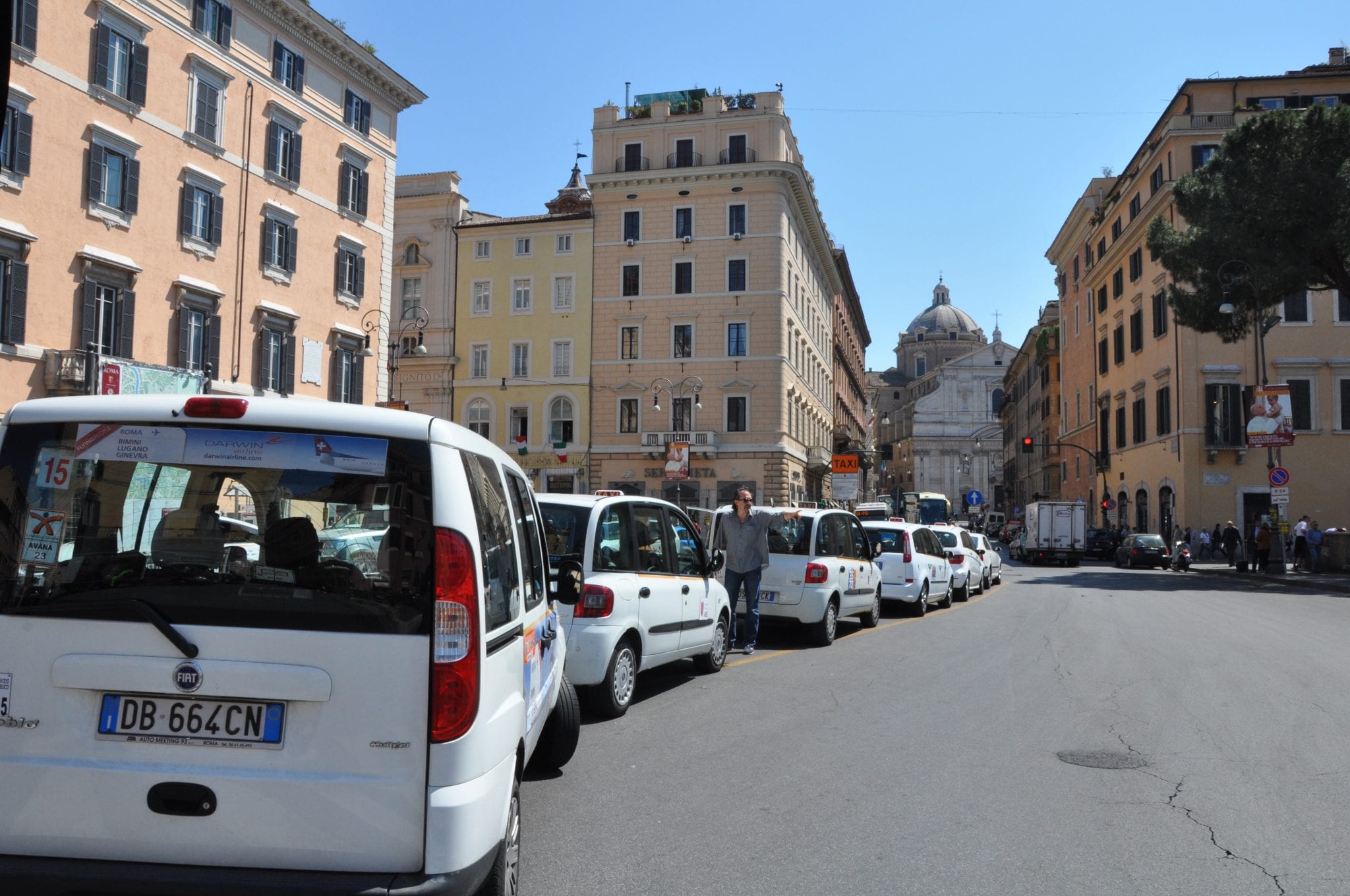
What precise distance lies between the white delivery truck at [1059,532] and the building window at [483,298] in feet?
91.6

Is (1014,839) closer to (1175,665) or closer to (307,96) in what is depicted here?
(1175,665)

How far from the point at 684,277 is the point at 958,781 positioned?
47.6 meters

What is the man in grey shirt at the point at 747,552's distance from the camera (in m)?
11.9

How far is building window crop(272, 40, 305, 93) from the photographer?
30203 millimetres

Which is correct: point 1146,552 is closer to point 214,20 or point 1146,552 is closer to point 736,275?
point 736,275

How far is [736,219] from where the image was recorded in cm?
5191

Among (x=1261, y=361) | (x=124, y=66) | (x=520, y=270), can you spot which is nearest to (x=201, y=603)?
(x=124, y=66)

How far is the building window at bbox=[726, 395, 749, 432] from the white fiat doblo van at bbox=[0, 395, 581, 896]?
47.6 metres

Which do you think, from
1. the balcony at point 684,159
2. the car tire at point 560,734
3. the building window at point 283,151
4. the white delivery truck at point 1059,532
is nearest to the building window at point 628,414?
the balcony at point 684,159

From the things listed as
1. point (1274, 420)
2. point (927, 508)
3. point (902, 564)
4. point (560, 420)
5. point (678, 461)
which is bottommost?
point (902, 564)

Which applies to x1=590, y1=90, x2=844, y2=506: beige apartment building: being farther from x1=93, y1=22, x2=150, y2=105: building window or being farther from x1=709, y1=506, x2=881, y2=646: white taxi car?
x1=709, y1=506, x2=881, y2=646: white taxi car

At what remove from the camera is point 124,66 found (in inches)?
996

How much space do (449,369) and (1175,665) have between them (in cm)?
4752

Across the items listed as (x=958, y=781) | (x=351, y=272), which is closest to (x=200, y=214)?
(x=351, y=272)
